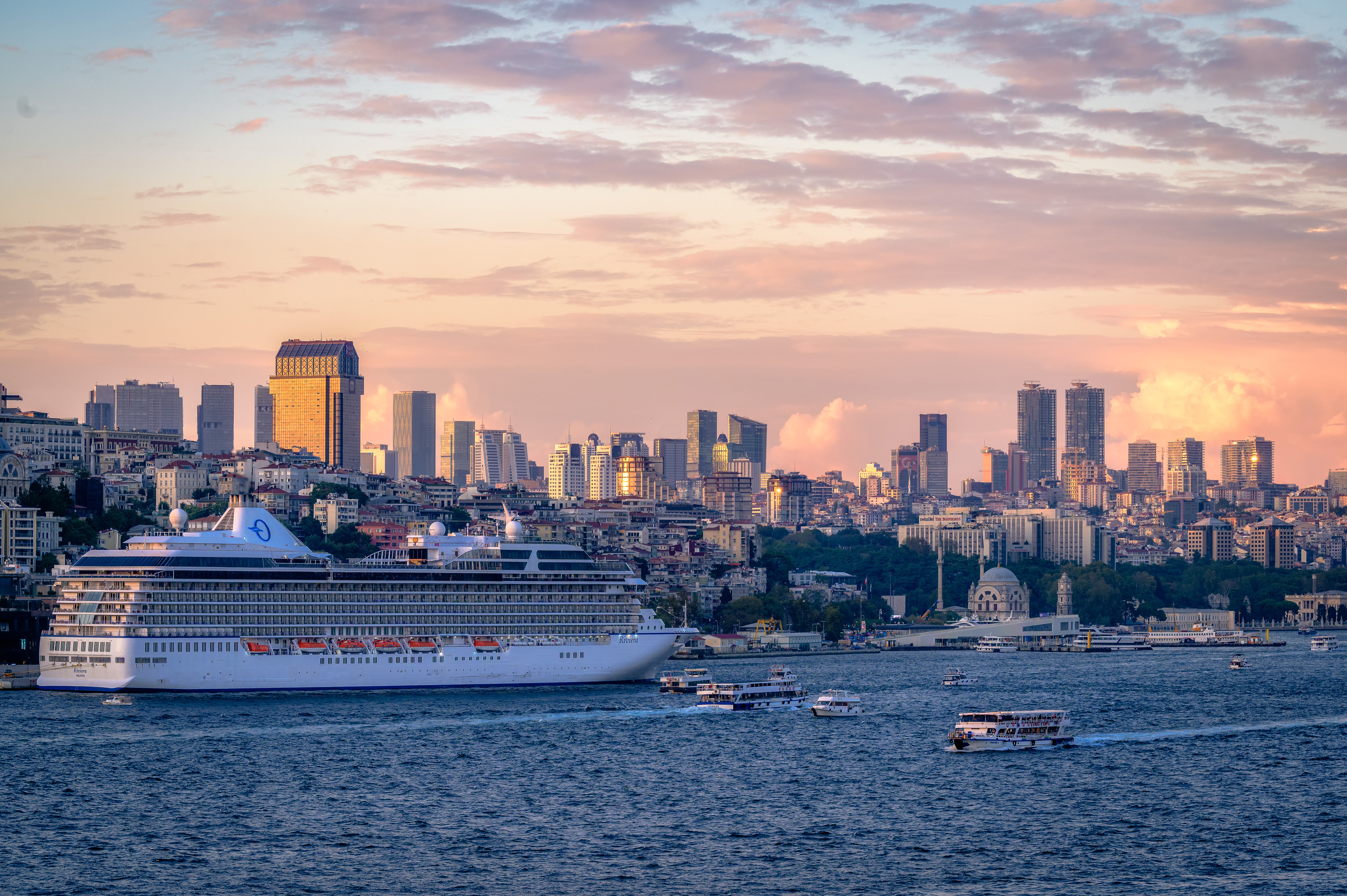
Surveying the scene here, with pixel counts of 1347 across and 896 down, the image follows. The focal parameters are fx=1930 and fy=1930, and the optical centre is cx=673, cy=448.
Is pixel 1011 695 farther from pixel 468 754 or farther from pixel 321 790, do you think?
pixel 321 790

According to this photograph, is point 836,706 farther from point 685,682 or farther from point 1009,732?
point 1009,732

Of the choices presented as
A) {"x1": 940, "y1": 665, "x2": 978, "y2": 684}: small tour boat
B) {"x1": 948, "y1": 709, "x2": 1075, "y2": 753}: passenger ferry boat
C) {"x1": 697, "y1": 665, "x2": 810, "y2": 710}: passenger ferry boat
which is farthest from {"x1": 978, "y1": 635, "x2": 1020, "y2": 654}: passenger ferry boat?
{"x1": 948, "y1": 709, "x2": 1075, "y2": 753}: passenger ferry boat

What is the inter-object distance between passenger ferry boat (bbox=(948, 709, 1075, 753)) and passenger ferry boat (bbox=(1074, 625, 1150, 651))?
286ft

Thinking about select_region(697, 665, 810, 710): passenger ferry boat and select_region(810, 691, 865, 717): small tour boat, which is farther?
select_region(697, 665, 810, 710): passenger ferry boat

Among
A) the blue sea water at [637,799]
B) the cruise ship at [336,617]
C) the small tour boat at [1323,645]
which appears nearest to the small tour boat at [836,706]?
the blue sea water at [637,799]

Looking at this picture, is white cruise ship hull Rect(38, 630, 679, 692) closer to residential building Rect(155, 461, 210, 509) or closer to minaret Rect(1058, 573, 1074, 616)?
residential building Rect(155, 461, 210, 509)

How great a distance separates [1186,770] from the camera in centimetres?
5669

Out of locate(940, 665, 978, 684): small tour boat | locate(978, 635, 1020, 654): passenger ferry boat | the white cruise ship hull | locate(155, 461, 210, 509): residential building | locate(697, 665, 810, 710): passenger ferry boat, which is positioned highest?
locate(155, 461, 210, 509): residential building

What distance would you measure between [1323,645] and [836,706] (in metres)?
83.3

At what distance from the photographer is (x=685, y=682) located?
82750 mm

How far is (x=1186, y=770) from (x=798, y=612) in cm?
8506

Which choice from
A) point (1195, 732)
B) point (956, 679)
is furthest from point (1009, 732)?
point (956, 679)

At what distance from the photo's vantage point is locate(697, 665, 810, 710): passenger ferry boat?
74688 millimetres

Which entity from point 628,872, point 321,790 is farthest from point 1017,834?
point 321,790
